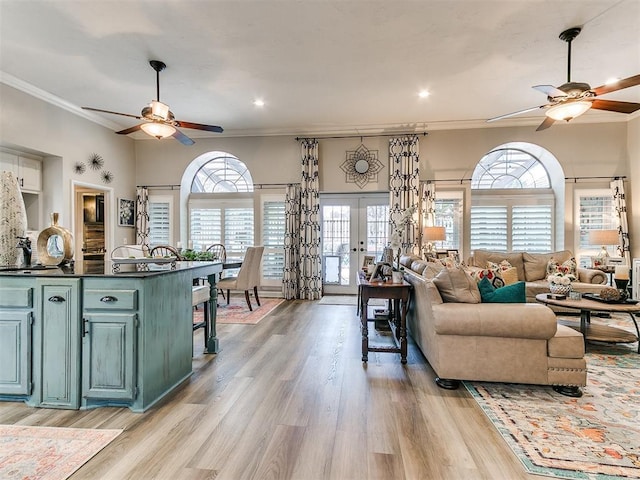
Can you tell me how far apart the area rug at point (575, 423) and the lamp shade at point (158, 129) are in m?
4.18

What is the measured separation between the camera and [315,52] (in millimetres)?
3715

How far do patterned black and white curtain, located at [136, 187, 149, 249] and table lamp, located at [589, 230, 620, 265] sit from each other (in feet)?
26.6

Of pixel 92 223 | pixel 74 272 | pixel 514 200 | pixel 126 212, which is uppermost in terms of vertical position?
pixel 514 200

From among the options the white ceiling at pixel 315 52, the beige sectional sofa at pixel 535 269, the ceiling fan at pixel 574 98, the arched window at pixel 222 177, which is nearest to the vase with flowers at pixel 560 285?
the beige sectional sofa at pixel 535 269

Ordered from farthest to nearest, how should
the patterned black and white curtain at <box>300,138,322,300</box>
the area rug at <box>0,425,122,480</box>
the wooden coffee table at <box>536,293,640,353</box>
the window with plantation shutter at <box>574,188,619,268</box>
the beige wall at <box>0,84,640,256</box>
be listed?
1. the patterned black and white curtain at <box>300,138,322,300</box>
2. the window with plantation shutter at <box>574,188,619,268</box>
3. the beige wall at <box>0,84,640,256</box>
4. the wooden coffee table at <box>536,293,640,353</box>
5. the area rug at <box>0,425,122,480</box>

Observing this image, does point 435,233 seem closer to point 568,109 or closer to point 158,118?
point 568,109

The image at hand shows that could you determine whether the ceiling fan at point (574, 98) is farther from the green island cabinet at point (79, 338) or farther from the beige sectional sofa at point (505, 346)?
the green island cabinet at point (79, 338)

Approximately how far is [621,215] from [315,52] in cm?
571

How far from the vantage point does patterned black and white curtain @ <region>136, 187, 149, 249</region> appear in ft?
21.8

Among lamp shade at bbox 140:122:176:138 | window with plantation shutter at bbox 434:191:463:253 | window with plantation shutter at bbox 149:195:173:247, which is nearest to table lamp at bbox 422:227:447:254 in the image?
window with plantation shutter at bbox 434:191:463:253

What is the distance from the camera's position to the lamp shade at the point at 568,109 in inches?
133

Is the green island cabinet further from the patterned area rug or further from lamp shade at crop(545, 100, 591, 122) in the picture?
lamp shade at crop(545, 100, 591, 122)

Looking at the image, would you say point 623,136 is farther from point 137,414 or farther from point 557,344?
point 137,414

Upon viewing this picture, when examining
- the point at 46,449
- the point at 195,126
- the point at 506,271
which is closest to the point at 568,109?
the point at 506,271
